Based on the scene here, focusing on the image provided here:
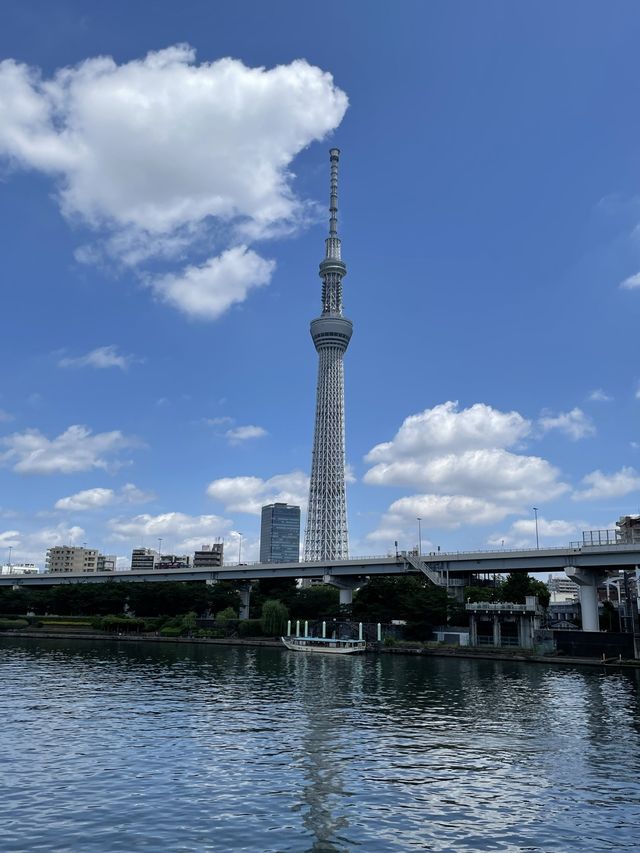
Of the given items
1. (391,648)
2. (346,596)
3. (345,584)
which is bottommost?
(391,648)

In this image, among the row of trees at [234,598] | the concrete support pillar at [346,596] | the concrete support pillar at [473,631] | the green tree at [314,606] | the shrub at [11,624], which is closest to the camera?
the concrete support pillar at [473,631]

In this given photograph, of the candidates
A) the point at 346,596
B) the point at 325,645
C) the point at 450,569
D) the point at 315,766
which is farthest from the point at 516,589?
the point at 315,766

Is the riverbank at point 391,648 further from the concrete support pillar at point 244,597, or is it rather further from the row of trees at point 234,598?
the concrete support pillar at point 244,597

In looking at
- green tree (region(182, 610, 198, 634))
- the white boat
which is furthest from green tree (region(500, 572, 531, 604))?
green tree (region(182, 610, 198, 634))

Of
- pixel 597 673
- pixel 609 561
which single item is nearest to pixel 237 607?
pixel 609 561

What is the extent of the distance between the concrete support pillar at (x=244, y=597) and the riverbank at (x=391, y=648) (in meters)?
38.2

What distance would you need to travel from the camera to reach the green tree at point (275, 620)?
136 meters

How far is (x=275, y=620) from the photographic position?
5364 inches

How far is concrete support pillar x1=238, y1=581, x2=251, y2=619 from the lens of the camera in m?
177

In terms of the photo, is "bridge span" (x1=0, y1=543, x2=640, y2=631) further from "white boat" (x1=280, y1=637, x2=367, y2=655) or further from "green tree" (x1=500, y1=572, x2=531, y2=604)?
"white boat" (x1=280, y1=637, x2=367, y2=655)

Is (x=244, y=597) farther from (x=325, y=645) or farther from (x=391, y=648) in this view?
(x=391, y=648)

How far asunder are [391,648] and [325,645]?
10900 mm

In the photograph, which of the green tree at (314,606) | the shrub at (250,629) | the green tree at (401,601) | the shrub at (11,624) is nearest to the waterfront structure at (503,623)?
the green tree at (401,601)

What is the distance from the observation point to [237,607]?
170500 millimetres
